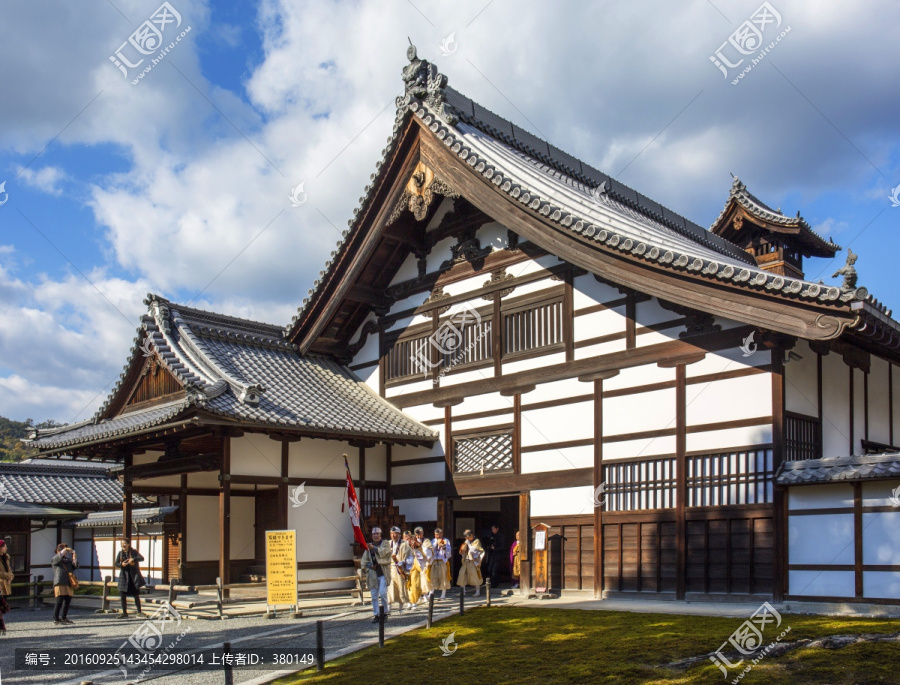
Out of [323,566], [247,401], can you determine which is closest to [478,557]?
[323,566]

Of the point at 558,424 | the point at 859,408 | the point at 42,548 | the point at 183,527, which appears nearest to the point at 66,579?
the point at 183,527

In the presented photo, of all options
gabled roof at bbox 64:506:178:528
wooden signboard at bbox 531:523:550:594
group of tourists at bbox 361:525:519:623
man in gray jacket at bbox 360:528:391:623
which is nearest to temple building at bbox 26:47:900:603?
wooden signboard at bbox 531:523:550:594

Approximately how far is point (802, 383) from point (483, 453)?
726 cm

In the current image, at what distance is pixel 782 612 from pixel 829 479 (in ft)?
7.21

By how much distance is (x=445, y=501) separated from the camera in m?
20.1

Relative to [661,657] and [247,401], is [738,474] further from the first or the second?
[247,401]

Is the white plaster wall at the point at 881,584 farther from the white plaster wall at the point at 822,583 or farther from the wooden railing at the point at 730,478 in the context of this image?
the wooden railing at the point at 730,478

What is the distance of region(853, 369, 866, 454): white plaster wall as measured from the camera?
55.7 feet

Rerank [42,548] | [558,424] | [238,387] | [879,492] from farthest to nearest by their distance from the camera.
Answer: [42,548] → [238,387] → [558,424] → [879,492]

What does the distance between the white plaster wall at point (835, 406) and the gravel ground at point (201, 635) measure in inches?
290

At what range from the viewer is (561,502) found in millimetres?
17469

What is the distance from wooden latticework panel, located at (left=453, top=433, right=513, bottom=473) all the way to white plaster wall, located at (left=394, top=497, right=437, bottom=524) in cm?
113

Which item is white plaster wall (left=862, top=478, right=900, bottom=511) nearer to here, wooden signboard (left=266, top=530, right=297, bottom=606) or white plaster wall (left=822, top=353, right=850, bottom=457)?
white plaster wall (left=822, top=353, right=850, bottom=457)

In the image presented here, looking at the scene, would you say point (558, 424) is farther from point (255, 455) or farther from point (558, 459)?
point (255, 455)
